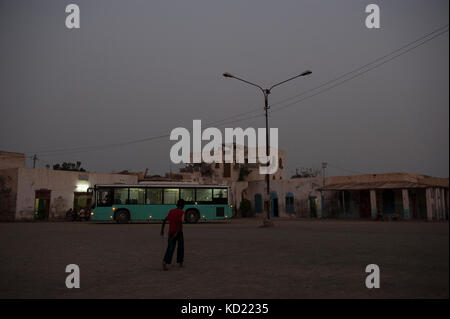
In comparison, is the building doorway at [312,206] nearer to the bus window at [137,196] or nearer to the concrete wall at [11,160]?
the bus window at [137,196]

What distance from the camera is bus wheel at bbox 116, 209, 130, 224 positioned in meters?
26.4

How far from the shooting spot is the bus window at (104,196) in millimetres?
26203

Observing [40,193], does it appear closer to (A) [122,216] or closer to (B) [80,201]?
(B) [80,201]

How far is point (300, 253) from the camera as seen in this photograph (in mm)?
9750

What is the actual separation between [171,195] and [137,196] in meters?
2.49

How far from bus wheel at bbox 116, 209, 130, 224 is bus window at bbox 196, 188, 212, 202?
17.4ft

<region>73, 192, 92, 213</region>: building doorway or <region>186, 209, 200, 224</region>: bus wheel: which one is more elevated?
<region>73, 192, 92, 213</region>: building doorway

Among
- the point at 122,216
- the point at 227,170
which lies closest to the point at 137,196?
the point at 122,216

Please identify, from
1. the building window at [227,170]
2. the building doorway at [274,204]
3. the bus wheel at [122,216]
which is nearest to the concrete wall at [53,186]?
the bus wheel at [122,216]

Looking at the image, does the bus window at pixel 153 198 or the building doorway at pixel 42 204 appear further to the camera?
the building doorway at pixel 42 204

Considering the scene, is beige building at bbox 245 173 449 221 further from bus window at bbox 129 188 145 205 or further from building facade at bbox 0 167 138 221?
building facade at bbox 0 167 138 221

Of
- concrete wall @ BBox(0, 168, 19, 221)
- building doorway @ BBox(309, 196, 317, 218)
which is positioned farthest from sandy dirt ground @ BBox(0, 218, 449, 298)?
building doorway @ BBox(309, 196, 317, 218)
